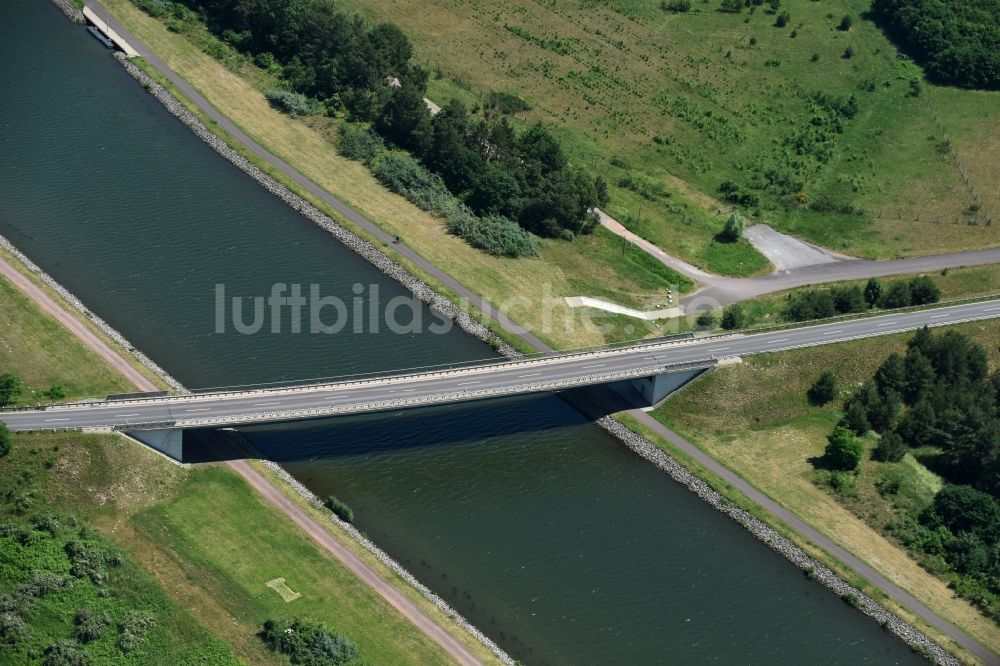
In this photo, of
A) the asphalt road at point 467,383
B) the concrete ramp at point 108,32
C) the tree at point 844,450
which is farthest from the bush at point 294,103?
the tree at point 844,450

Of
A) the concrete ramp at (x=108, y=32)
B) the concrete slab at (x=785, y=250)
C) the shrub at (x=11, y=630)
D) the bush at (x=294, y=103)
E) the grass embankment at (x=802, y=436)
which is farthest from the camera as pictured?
the concrete ramp at (x=108, y=32)

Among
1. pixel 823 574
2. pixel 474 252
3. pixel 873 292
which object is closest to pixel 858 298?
pixel 873 292

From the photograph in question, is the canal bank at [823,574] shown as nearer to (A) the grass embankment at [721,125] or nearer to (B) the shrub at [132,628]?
(A) the grass embankment at [721,125]

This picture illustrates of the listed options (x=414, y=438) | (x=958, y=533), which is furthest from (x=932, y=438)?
(x=414, y=438)

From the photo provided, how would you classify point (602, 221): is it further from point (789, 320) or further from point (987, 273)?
point (987, 273)

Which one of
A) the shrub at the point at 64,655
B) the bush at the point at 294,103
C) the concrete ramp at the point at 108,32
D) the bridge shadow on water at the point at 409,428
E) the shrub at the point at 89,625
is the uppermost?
the concrete ramp at the point at 108,32

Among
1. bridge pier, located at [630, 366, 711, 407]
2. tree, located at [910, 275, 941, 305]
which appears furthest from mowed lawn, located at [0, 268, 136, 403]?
tree, located at [910, 275, 941, 305]
